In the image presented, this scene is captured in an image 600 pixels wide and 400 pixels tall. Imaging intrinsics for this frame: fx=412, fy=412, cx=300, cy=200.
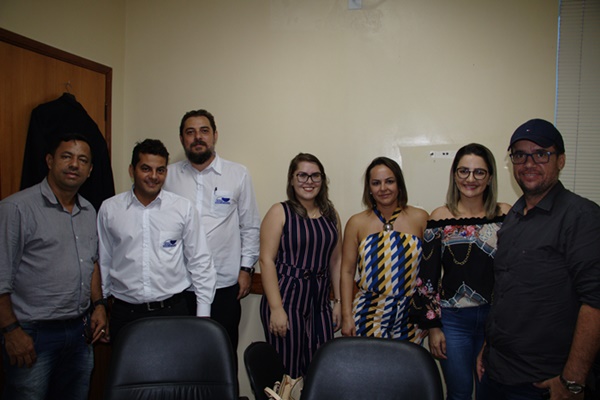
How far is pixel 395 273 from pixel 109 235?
154cm

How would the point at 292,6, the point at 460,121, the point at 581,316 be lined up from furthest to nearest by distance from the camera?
the point at 292,6 < the point at 460,121 < the point at 581,316

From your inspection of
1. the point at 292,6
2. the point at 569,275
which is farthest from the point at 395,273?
the point at 292,6

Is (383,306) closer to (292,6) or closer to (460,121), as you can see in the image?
(460,121)

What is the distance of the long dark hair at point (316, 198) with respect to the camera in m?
2.38

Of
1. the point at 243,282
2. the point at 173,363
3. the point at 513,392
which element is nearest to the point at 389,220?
the point at 513,392

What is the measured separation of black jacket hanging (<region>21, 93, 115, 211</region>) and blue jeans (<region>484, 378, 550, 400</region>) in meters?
2.45

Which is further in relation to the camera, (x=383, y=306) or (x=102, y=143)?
(x=102, y=143)

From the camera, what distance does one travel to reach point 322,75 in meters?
2.88

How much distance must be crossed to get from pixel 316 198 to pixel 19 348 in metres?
1.65

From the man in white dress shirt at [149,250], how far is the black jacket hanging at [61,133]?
58 centimetres

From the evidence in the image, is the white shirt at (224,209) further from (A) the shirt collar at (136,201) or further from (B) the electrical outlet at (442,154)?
(B) the electrical outlet at (442,154)

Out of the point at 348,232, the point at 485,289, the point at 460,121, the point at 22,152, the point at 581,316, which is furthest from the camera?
the point at 460,121

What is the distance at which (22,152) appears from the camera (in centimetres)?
251

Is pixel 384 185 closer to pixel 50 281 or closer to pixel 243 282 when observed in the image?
pixel 243 282
